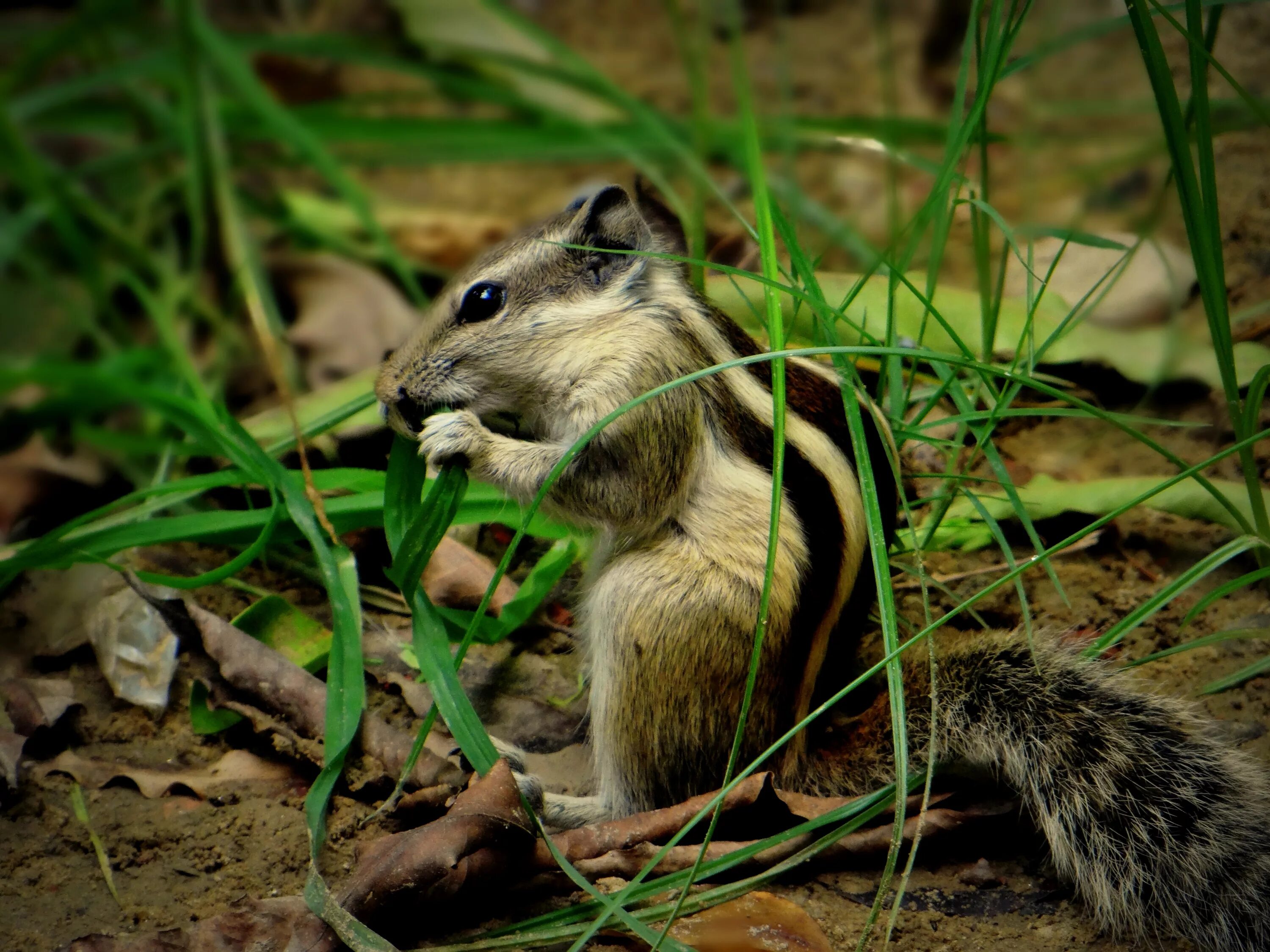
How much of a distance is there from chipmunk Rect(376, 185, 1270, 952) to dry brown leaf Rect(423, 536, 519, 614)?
0.36m

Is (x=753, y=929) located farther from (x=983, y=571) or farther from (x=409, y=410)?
(x=409, y=410)

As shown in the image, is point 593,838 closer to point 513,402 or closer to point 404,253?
point 513,402

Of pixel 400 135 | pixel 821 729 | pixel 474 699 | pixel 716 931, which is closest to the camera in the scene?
pixel 716 931

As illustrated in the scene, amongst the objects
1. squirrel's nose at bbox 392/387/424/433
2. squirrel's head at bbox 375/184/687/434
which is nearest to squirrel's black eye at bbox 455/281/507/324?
squirrel's head at bbox 375/184/687/434

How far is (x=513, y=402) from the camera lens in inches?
113

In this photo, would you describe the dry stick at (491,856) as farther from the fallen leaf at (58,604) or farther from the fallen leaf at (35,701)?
the fallen leaf at (58,604)

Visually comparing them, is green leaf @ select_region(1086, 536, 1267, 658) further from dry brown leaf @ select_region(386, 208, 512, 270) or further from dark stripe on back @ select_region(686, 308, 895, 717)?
dry brown leaf @ select_region(386, 208, 512, 270)

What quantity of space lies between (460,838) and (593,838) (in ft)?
1.16

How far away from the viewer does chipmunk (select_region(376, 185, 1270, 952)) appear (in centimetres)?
231

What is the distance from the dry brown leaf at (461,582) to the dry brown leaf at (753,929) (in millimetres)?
1109

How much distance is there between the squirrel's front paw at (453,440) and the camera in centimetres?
265

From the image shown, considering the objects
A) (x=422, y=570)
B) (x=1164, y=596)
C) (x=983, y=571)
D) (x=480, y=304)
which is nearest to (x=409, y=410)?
(x=480, y=304)

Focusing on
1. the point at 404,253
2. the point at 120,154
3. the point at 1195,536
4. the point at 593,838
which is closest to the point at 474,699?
the point at 593,838

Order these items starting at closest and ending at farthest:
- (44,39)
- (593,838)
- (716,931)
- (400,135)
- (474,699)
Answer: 1. (716,931)
2. (593,838)
3. (474,699)
4. (44,39)
5. (400,135)
